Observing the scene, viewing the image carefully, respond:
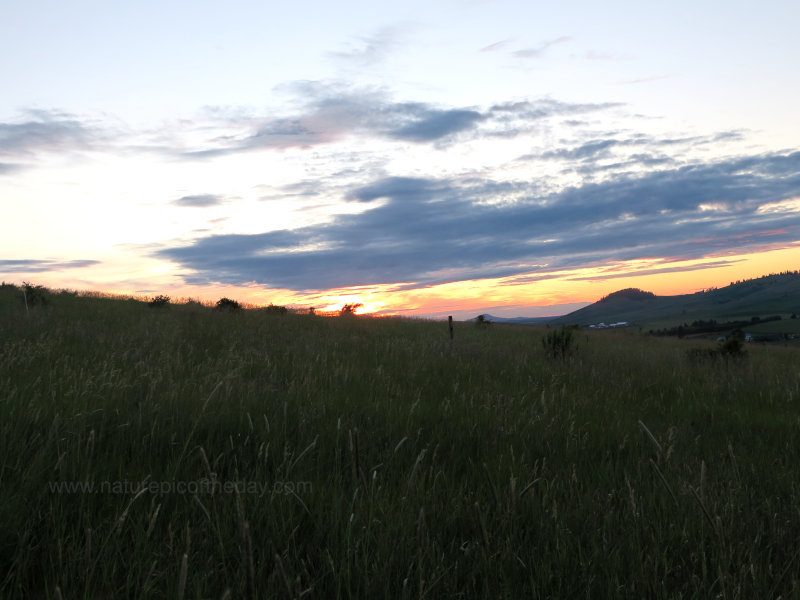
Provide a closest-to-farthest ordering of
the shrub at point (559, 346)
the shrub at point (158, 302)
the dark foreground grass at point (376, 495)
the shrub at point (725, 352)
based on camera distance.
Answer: the dark foreground grass at point (376, 495)
the shrub at point (559, 346)
the shrub at point (725, 352)
the shrub at point (158, 302)

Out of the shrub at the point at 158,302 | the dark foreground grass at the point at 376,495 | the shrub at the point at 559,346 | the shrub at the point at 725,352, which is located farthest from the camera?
the shrub at the point at 158,302

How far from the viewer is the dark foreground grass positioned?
1.77 metres

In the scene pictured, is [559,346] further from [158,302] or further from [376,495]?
[158,302]

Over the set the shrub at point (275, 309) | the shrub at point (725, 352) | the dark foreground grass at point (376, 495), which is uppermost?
the shrub at point (275, 309)

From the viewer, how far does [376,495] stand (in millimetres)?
2256

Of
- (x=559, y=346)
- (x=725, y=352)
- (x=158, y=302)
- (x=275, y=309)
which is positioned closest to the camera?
(x=559, y=346)

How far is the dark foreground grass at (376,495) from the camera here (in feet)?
5.81

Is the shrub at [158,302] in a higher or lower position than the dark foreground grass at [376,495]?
higher

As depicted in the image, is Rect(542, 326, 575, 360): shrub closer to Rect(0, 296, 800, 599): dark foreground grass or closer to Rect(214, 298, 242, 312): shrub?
Rect(0, 296, 800, 599): dark foreground grass

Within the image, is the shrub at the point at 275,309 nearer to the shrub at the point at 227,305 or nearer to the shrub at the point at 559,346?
the shrub at the point at 227,305

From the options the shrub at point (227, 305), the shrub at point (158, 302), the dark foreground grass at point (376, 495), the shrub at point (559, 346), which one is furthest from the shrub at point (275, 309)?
the dark foreground grass at point (376, 495)

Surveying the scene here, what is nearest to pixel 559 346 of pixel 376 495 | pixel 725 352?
pixel 725 352

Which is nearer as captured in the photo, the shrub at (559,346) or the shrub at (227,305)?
the shrub at (559,346)

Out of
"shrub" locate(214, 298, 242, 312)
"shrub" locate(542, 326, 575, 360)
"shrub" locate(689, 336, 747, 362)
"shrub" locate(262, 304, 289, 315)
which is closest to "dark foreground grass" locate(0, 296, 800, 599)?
"shrub" locate(542, 326, 575, 360)
